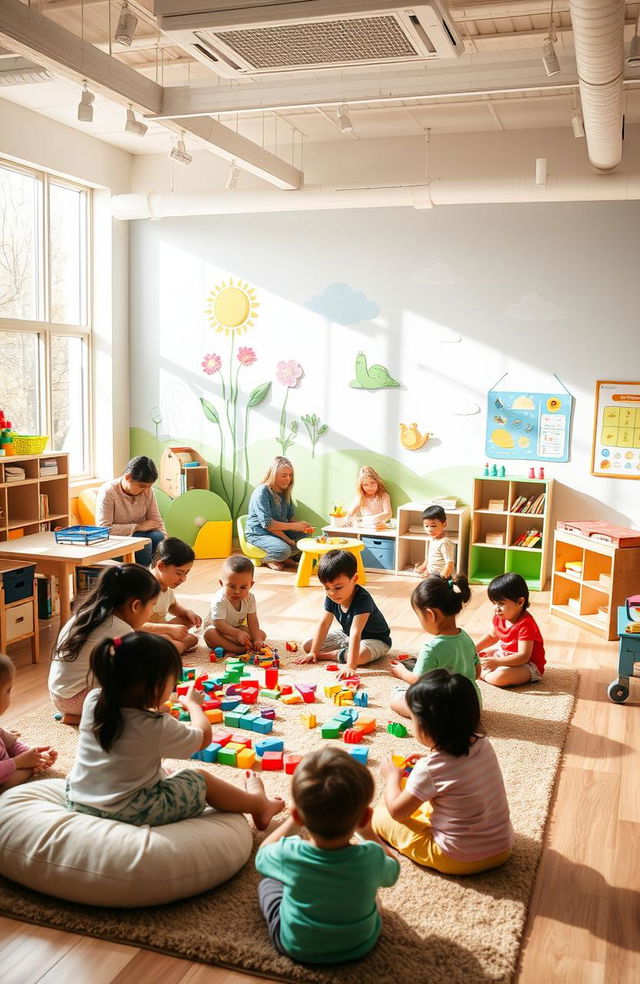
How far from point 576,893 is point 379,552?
16.3ft

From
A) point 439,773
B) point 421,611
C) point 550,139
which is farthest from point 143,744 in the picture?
point 550,139

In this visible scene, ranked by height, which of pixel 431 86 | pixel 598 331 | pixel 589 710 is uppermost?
pixel 431 86

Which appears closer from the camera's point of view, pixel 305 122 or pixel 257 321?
pixel 305 122

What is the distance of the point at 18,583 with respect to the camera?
494 cm

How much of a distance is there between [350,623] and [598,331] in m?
3.74

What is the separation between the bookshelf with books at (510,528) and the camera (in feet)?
24.1

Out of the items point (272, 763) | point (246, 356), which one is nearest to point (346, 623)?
point (272, 763)

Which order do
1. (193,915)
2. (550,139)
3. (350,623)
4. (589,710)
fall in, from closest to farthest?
(193,915) → (589,710) → (350,623) → (550,139)

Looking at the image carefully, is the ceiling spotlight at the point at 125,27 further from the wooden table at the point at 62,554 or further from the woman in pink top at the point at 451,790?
the woman in pink top at the point at 451,790

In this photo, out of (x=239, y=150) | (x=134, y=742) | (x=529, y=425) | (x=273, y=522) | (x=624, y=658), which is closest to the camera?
(x=134, y=742)

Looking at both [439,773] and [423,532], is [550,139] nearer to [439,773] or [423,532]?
[423,532]

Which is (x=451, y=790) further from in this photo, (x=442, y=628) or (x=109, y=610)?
(x=109, y=610)

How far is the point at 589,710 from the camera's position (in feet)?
14.9

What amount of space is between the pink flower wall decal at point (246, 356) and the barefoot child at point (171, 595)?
11.2 feet
